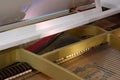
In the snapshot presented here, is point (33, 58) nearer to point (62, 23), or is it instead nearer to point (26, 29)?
point (26, 29)

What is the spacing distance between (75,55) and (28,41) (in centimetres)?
26

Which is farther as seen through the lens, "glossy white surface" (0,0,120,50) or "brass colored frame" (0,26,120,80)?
"glossy white surface" (0,0,120,50)

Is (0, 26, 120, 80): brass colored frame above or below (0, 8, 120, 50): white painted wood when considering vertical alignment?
below

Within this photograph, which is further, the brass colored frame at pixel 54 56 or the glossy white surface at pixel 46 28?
the glossy white surface at pixel 46 28

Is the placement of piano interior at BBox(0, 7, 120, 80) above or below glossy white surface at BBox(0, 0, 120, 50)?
below

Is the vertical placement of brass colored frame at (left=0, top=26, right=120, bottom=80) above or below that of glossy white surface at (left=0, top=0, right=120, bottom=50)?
below

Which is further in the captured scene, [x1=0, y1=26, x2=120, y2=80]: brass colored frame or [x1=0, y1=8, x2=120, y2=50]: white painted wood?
[x1=0, y1=8, x2=120, y2=50]: white painted wood

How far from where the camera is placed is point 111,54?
1361 mm

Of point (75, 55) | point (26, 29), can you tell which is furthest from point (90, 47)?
point (26, 29)

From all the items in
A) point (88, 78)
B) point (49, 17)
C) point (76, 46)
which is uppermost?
point (49, 17)

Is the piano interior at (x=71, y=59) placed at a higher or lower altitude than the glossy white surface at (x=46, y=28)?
lower

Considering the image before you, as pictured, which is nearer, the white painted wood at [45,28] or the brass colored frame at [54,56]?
the brass colored frame at [54,56]

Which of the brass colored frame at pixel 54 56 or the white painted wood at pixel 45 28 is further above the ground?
the white painted wood at pixel 45 28

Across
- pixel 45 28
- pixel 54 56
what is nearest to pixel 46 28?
Answer: pixel 45 28
